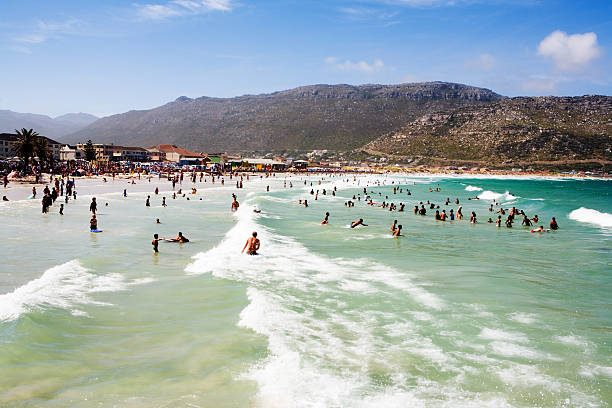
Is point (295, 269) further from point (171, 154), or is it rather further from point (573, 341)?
point (171, 154)

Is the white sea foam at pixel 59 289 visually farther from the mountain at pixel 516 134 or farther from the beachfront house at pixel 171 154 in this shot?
the mountain at pixel 516 134

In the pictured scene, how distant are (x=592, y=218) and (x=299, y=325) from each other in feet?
110

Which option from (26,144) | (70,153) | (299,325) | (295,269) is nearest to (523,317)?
(299,325)

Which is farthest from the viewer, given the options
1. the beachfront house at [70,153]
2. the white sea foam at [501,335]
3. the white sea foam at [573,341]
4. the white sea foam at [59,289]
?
the beachfront house at [70,153]

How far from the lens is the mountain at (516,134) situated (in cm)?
12912

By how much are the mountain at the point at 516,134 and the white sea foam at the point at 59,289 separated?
5196 inches

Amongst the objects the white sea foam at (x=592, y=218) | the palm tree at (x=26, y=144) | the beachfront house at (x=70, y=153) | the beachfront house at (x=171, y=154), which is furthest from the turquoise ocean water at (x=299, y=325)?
the beachfront house at (x=70, y=153)

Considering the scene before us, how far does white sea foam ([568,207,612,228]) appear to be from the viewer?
1255 inches

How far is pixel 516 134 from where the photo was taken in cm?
13588

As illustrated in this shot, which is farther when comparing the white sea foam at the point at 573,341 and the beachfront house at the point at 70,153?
the beachfront house at the point at 70,153

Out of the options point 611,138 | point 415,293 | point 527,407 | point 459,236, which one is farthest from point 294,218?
point 611,138

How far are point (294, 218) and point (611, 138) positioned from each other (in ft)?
434

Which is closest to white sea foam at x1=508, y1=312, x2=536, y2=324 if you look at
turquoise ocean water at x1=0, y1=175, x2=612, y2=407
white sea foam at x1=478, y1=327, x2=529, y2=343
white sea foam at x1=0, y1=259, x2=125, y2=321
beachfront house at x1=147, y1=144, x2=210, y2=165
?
turquoise ocean water at x1=0, y1=175, x2=612, y2=407

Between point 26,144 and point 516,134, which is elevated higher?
point 516,134
